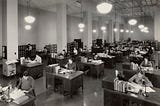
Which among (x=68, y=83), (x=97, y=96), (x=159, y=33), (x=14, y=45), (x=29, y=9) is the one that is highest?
(x=29, y=9)

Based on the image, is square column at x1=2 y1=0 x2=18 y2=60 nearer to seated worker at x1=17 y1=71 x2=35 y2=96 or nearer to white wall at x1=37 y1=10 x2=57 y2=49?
seated worker at x1=17 y1=71 x2=35 y2=96

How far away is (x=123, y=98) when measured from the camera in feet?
A: 12.8

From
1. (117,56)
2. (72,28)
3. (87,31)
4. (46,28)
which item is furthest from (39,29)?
(117,56)

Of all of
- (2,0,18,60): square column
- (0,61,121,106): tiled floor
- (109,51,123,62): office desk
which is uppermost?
(2,0,18,60): square column

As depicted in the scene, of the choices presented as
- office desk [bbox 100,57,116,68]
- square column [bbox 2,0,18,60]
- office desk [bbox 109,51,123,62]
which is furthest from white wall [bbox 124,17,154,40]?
square column [bbox 2,0,18,60]

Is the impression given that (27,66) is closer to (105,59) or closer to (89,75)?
(89,75)

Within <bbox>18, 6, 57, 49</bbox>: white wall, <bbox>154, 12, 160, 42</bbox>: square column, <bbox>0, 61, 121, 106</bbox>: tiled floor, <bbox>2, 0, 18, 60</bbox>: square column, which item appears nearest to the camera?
<bbox>0, 61, 121, 106</bbox>: tiled floor

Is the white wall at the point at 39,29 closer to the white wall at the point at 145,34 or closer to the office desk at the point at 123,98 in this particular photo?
the office desk at the point at 123,98

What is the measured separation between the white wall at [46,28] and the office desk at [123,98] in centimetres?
1165

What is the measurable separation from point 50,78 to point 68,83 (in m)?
1.08

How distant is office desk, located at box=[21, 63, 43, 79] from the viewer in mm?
8062

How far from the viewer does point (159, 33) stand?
1853 centimetres

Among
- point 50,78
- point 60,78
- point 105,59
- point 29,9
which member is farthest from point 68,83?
point 29,9

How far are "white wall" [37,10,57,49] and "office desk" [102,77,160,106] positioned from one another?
38.2 feet
